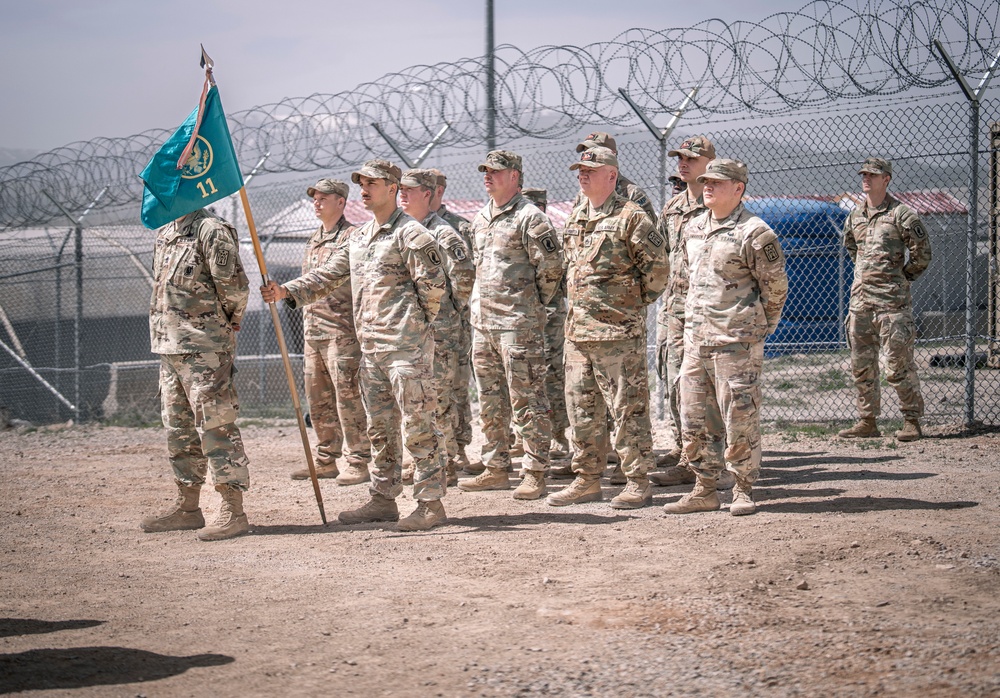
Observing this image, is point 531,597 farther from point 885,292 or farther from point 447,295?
point 885,292

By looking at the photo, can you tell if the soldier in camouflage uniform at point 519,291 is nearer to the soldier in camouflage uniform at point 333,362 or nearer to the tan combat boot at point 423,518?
the tan combat boot at point 423,518

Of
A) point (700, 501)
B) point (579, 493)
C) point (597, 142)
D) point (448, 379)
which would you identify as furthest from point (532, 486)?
point (597, 142)

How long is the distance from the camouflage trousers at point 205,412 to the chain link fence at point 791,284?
12.1 feet

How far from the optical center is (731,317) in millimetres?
5461

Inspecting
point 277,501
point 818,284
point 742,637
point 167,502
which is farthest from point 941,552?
point 818,284

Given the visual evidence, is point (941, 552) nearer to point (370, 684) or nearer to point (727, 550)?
point (727, 550)

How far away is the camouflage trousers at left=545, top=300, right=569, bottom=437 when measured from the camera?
7219mm

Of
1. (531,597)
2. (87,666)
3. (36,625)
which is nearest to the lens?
(87,666)

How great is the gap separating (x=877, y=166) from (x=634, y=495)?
11.3 ft

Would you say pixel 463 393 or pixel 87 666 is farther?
pixel 463 393

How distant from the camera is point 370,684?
343 centimetres

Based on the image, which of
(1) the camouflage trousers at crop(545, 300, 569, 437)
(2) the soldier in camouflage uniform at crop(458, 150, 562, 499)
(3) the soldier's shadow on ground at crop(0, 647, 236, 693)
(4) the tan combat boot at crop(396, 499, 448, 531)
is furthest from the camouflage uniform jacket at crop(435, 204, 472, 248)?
(3) the soldier's shadow on ground at crop(0, 647, 236, 693)

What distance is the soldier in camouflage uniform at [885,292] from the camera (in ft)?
25.3

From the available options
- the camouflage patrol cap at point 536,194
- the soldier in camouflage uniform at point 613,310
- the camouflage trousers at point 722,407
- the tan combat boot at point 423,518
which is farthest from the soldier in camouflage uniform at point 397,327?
the camouflage patrol cap at point 536,194
